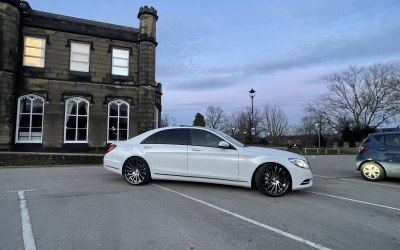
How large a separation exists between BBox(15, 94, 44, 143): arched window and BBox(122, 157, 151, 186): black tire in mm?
13978

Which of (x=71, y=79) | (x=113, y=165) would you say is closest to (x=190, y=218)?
(x=113, y=165)

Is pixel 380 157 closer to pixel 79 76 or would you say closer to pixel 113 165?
pixel 113 165

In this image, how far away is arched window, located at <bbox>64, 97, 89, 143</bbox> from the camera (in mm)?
20766

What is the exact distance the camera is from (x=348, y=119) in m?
59.5

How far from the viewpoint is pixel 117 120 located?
22.2m

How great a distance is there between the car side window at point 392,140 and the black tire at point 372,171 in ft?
2.65

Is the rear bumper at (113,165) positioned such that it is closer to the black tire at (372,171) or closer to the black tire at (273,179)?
the black tire at (273,179)

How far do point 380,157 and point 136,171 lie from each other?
26.2 ft

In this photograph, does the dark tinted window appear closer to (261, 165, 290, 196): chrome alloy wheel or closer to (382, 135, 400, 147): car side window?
(382, 135, 400, 147): car side window

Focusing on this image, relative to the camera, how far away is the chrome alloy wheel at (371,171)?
35.1ft

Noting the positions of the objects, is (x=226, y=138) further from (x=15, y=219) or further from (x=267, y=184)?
(x=15, y=219)

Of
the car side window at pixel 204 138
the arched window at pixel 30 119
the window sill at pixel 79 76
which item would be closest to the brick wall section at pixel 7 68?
the arched window at pixel 30 119

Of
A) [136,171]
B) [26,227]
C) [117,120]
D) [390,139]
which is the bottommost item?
[26,227]

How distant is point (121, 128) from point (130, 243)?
1870 centimetres
